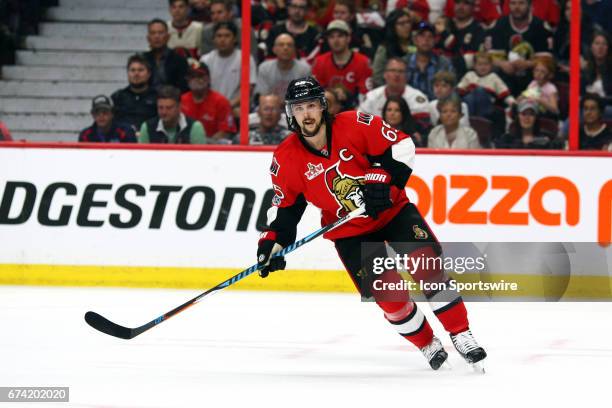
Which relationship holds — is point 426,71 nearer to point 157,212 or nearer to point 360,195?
point 157,212

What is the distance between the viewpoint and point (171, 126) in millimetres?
7500

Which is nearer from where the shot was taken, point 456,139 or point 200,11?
point 456,139

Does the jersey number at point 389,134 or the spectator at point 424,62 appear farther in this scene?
the spectator at point 424,62

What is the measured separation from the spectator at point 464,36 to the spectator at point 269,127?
4.22 feet

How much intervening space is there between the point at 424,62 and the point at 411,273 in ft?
11.1

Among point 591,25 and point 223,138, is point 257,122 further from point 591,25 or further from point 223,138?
point 591,25

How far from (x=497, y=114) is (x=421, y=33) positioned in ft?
2.63

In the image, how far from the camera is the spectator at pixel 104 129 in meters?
7.48

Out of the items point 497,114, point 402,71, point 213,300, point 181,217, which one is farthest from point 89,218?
point 497,114

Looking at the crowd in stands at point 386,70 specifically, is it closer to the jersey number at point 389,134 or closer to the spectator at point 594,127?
the spectator at point 594,127

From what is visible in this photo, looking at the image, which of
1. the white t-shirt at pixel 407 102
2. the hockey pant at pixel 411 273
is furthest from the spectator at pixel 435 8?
the hockey pant at pixel 411 273

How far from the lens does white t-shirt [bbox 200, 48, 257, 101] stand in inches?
309

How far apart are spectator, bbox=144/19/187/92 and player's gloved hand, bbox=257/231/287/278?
3222 mm

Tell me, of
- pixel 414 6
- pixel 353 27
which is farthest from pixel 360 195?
pixel 414 6
